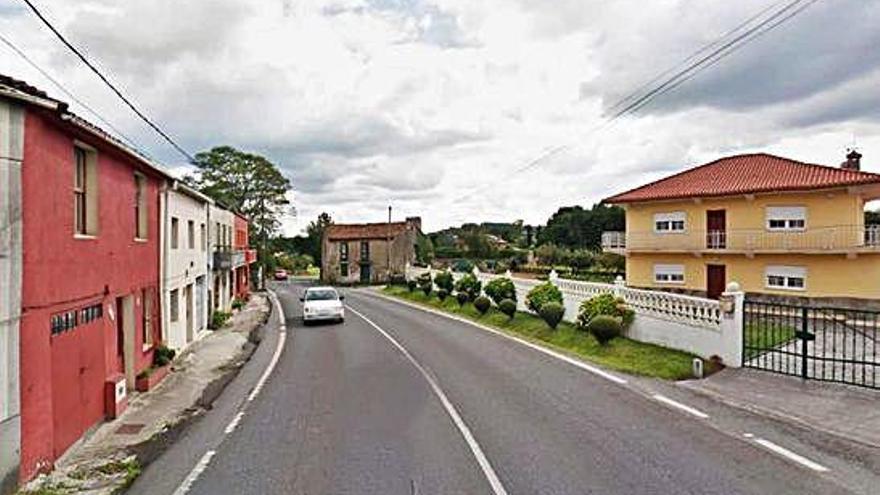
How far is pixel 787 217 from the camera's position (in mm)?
30984

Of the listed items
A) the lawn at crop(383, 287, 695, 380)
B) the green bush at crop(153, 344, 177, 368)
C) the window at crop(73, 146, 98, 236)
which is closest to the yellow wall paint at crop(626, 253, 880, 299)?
the lawn at crop(383, 287, 695, 380)

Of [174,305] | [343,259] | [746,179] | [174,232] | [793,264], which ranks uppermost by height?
[746,179]

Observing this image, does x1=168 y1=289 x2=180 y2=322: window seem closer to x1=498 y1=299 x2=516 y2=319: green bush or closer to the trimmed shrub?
x1=498 y1=299 x2=516 y2=319: green bush

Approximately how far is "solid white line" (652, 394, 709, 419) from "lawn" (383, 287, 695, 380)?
232cm

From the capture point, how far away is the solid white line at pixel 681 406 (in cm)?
1112

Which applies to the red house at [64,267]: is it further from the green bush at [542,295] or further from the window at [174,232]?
the green bush at [542,295]

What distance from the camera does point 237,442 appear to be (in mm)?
10039

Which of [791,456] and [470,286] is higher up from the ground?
[470,286]

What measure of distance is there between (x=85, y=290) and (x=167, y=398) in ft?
12.4

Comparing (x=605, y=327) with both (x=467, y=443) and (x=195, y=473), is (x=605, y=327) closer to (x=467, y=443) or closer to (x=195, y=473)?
(x=467, y=443)

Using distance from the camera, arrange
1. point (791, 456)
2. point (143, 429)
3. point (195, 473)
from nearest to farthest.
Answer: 1. point (195, 473)
2. point (791, 456)
3. point (143, 429)

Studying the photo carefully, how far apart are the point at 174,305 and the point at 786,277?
25.5 meters

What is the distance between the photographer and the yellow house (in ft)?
95.7

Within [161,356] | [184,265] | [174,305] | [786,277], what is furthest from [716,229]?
[161,356]
